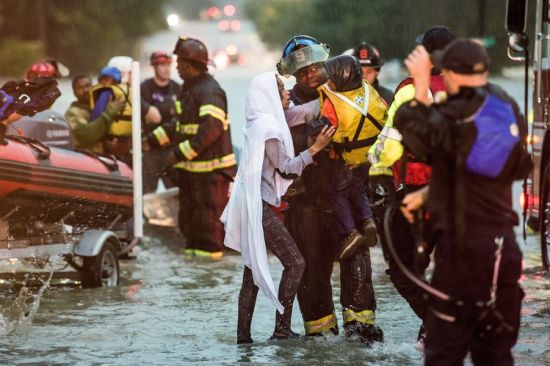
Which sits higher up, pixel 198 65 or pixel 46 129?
pixel 198 65

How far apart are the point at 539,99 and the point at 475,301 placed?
16.0 ft

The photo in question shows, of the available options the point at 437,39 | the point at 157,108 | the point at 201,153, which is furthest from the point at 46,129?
the point at 437,39

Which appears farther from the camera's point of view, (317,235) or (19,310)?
(19,310)

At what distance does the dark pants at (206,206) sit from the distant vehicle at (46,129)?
1.91 metres

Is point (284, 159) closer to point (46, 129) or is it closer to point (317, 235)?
point (317, 235)

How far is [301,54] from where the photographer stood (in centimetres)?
882

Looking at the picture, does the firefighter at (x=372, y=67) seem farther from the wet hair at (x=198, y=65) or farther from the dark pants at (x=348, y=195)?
the dark pants at (x=348, y=195)

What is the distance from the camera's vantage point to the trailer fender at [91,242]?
38.1 feet

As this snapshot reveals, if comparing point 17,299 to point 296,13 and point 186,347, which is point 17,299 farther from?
point 296,13

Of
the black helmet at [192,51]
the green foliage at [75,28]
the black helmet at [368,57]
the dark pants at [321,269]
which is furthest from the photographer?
the green foliage at [75,28]

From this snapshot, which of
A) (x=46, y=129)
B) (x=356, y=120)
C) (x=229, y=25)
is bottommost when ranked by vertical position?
(x=356, y=120)

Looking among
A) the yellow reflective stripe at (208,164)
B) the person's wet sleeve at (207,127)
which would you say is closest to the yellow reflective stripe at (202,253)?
the yellow reflective stripe at (208,164)

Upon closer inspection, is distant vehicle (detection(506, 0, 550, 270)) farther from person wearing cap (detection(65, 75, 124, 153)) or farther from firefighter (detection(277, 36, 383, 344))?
person wearing cap (detection(65, 75, 124, 153))

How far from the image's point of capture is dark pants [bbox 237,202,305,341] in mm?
8750
